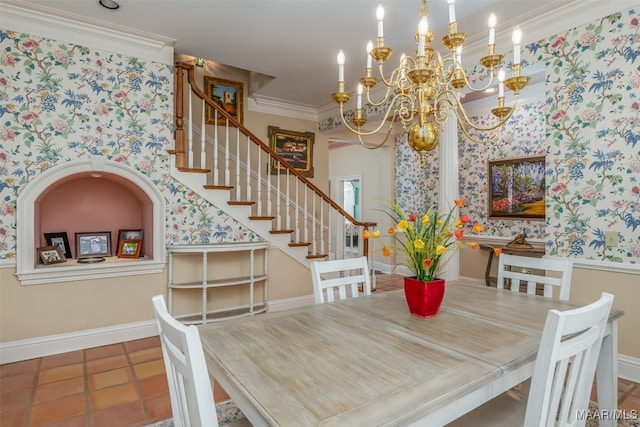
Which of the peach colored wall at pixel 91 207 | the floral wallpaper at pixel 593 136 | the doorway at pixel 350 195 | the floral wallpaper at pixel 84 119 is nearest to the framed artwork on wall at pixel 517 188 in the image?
the floral wallpaper at pixel 593 136

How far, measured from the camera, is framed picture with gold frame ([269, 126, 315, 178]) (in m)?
5.11

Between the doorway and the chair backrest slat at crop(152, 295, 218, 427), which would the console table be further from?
the chair backrest slat at crop(152, 295, 218, 427)

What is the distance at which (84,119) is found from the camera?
294 cm

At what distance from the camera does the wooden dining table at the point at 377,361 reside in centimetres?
87

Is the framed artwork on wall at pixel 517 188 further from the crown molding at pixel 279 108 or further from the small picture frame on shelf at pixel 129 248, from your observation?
the small picture frame on shelf at pixel 129 248

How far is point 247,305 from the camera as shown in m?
3.74

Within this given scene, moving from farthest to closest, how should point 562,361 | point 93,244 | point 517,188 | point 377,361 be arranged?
1. point 517,188
2. point 93,244
3. point 377,361
4. point 562,361

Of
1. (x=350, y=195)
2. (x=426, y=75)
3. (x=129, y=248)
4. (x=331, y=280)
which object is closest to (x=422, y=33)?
(x=426, y=75)

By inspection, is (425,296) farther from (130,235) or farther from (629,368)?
(130,235)

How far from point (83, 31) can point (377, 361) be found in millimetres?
3512

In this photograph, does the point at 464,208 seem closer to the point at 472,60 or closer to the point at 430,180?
the point at 430,180

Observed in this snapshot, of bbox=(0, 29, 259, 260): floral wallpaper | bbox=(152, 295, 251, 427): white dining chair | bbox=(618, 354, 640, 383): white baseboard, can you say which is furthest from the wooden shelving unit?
bbox=(618, 354, 640, 383): white baseboard

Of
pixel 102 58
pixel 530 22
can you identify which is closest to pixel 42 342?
pixel 102 58

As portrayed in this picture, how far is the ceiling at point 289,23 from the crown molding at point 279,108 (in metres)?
1.12
